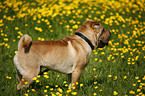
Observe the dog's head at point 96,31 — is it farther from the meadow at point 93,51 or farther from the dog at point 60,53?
the meadow at point 93,51

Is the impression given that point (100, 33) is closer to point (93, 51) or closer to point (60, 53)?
point (60, 53)

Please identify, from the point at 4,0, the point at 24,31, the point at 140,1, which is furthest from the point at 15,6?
the point at 140,1

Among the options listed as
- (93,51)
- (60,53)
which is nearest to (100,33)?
(60,53)

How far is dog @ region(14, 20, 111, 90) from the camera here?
3041 millimetres

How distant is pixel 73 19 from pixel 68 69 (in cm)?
351

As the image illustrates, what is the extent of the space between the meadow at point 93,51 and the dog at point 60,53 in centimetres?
21

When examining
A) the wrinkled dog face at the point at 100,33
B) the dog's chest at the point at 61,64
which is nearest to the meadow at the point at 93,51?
the dog's chest at the point at 61,64

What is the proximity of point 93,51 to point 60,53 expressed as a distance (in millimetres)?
2066

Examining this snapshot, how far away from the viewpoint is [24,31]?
573cm

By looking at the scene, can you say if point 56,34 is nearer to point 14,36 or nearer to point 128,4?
point 14,36

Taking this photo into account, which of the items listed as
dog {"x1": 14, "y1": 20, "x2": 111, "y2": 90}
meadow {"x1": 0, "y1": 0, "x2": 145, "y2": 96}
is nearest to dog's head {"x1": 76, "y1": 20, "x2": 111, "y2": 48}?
dog {"x1": 14, "y1": 20, "x2": 111, "y2": 90}

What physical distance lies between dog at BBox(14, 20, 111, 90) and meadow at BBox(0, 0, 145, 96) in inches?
8.2

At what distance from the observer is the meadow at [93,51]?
353cm

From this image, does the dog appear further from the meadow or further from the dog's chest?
the meadow
